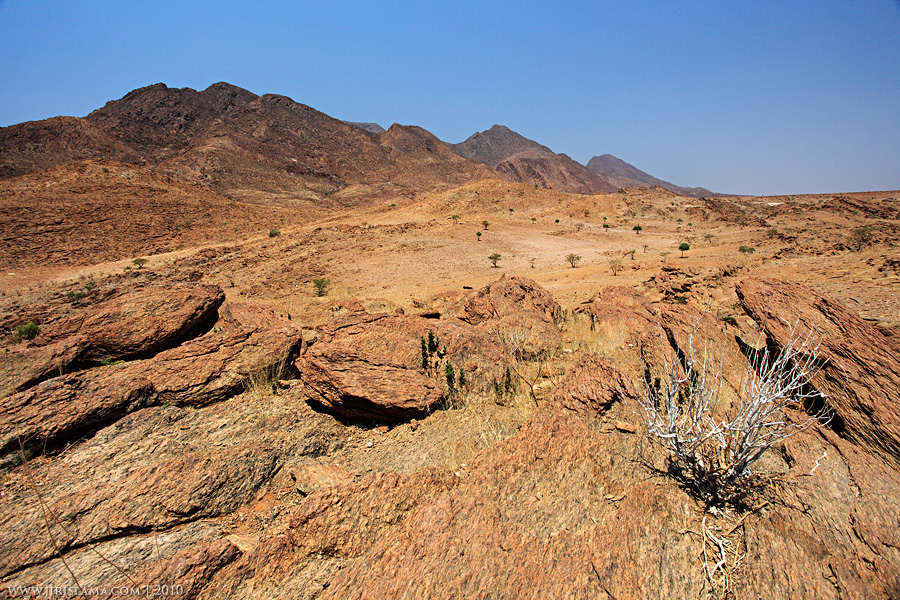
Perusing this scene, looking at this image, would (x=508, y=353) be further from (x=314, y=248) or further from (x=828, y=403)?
(x=314, y=248)

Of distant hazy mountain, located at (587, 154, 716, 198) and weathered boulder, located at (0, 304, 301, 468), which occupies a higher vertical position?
distant hazy mountain, located at (587, 154, 716, 198)

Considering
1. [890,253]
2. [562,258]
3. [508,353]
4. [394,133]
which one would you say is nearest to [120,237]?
[562,258]

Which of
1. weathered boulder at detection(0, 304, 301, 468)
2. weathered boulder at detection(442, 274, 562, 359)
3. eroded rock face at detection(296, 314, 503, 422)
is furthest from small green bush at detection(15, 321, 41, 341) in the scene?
weathered boulder at detection(442, 274, 562, 359)

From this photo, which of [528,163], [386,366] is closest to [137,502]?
[386,366]

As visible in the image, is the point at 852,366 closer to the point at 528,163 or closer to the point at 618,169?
the point at 528,163

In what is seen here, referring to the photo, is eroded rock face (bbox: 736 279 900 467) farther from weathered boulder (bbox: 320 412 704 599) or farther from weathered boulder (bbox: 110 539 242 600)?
weathered boulder (bbox: 110 539 242 600)

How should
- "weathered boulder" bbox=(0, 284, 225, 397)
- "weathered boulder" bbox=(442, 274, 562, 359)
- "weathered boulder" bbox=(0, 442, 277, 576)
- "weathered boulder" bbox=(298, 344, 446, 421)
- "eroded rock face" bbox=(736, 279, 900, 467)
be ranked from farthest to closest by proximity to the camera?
"weathered boulder" bbox=(442, 274, 562, 359) < "weathered boulder" bbox=(0, 284, 225, 397) < "weathered boulder" bbox=(298, 344, 446, 421) < "eroded rock face" bbox=(736, 279, 900, 467) < "weathered boulder" bbox=(0, 442, 277, 576)

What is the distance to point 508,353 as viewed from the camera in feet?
16.1

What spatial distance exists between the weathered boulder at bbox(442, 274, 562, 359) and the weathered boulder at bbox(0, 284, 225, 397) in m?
3.97

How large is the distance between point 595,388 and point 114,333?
5617 mm

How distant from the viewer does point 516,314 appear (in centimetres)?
585

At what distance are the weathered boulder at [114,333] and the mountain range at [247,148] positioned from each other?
45.7 metres

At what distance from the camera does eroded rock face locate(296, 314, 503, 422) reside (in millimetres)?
3633

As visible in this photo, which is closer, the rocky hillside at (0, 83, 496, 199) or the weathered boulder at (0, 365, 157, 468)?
the weathered boulder at (0, 365, 157, 468)
